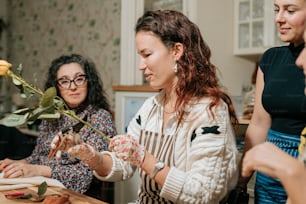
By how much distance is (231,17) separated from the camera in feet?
9.02

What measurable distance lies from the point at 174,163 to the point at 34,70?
3.39m

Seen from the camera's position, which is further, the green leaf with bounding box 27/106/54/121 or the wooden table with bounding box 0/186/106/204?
the wooden table with bounding box 0/186/106/204

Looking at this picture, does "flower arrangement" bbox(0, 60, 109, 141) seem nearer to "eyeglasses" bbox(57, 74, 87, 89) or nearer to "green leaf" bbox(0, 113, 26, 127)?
"green leaf" bbox(0, 113, 26, 127)

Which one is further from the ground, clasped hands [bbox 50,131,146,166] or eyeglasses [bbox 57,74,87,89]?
eyeglasses [bbox 57,74,87,89]

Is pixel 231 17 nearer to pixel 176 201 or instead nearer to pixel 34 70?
pixel 176 201

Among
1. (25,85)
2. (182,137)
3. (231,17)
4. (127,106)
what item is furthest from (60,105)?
(231,17)

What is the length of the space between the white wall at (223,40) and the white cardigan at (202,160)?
1.34 metres

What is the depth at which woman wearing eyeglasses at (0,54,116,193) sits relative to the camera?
174 cm

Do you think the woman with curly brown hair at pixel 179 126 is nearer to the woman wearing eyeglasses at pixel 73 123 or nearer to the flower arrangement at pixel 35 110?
the flower arrangement at pixel 35 110

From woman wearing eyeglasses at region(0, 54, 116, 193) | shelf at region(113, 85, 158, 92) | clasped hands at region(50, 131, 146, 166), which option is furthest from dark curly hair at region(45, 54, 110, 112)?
clasped hands at region(50, 131, 146, 166)

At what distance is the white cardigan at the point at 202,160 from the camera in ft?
3.77

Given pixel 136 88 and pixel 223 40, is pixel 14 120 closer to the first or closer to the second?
pixel 136 88

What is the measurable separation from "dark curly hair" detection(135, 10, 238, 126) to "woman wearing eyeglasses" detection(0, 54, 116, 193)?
0.62 m

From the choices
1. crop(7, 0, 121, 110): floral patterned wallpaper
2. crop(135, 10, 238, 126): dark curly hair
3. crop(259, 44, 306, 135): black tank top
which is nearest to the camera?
crop(259, 44, 306, 135): black tank top
